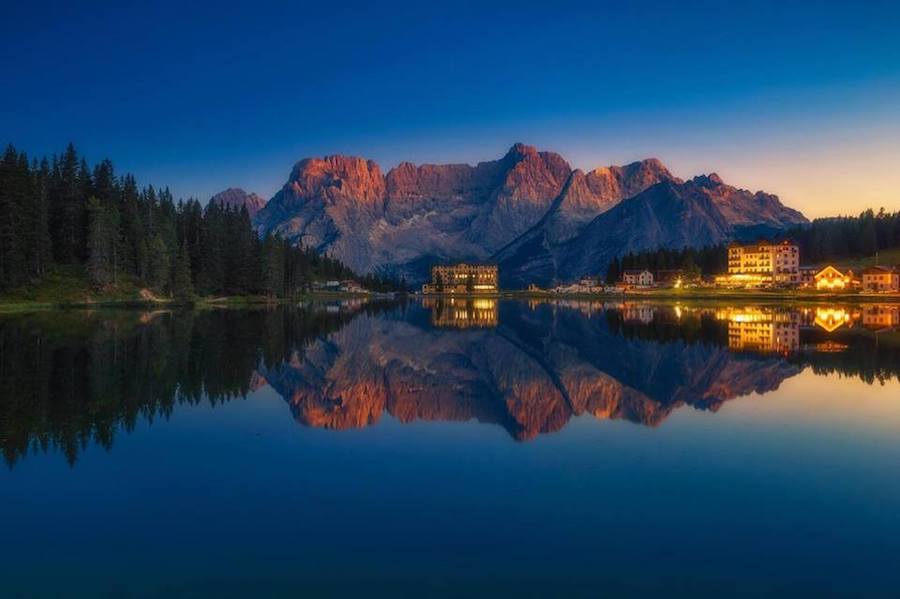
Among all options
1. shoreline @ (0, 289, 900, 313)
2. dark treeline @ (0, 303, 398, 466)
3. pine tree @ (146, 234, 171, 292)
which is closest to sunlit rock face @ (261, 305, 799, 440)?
dark treeline @ (0, 303, 398, 466)

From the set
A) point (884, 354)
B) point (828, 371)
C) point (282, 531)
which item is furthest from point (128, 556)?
point (884, 354)

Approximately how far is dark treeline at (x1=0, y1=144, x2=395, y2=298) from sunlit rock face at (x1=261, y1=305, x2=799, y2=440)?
7318 centimetres

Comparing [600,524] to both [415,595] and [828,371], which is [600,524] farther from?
[828,371]

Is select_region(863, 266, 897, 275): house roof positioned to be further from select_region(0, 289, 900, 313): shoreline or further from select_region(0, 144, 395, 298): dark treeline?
select_region(0, 144, 395, 298): dark treeline

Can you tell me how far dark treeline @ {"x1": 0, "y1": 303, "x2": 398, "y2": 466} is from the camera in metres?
22.6

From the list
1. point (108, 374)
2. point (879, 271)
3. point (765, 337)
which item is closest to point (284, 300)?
point (765, 337)

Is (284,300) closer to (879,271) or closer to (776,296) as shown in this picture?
(776,296)

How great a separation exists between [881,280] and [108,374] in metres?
183

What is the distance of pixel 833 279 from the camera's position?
19062cm

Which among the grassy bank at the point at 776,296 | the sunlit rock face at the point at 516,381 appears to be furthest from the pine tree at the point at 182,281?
the grassy bank at the point at 776,296

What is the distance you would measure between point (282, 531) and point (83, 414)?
14.8 m

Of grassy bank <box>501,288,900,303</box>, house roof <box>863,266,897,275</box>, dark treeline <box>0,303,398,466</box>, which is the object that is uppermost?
house roof <box>863,266,897,275</box>

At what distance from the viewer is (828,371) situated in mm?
38000

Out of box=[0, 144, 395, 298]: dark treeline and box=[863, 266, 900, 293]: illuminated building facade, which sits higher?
box=[0, 144, 395, 298]: dark treeline
